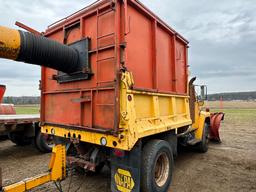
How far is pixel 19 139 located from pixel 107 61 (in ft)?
21.7

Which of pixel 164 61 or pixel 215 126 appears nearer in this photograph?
pixel 164 61

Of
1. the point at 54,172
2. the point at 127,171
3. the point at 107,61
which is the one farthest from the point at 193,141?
the point at 54,172

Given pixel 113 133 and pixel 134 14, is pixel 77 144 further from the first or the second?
pixel 134 14

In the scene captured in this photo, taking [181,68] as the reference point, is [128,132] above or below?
below

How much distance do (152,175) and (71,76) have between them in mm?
2353

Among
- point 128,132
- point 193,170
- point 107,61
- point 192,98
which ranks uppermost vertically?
point 107,61

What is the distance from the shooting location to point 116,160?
352 centimetres

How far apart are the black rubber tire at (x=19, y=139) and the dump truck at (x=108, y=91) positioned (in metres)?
4.16

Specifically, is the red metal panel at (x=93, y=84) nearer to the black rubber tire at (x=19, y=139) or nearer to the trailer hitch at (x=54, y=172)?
the trailer hitch at (x=54, y=172)

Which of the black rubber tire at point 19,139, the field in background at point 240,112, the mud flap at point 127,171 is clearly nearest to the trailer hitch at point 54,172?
the mud flap at point 127,171

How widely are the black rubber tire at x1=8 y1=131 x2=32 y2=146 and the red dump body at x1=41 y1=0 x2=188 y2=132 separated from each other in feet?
13.6

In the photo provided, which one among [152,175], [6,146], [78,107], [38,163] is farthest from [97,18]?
[6,146]

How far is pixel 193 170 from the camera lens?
17.6 ft

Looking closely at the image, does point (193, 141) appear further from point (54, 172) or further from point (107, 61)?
point (54, 172)
